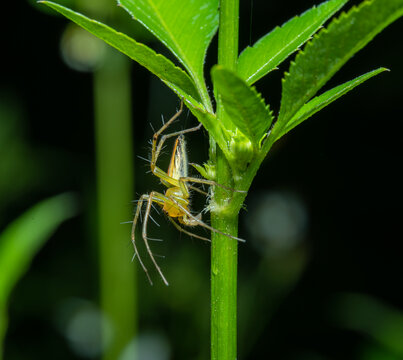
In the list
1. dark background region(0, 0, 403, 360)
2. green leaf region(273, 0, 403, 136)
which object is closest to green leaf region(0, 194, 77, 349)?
green leaf region(273, 0, 403, 136)

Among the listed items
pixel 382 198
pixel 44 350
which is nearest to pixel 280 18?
pixel 382 198

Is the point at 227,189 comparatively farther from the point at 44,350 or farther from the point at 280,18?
the point at 44,350

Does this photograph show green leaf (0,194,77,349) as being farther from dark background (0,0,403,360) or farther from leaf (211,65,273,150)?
dark background (0,0,403,360)

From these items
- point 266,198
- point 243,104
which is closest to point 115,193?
point 266,198

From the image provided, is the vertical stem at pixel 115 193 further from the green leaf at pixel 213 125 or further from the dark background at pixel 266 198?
the green leaf at pixel 213 125

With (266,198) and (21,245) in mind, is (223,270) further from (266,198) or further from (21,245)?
(266,198)

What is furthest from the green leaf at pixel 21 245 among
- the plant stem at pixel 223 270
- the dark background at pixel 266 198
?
the dark background at pixel 266 198
